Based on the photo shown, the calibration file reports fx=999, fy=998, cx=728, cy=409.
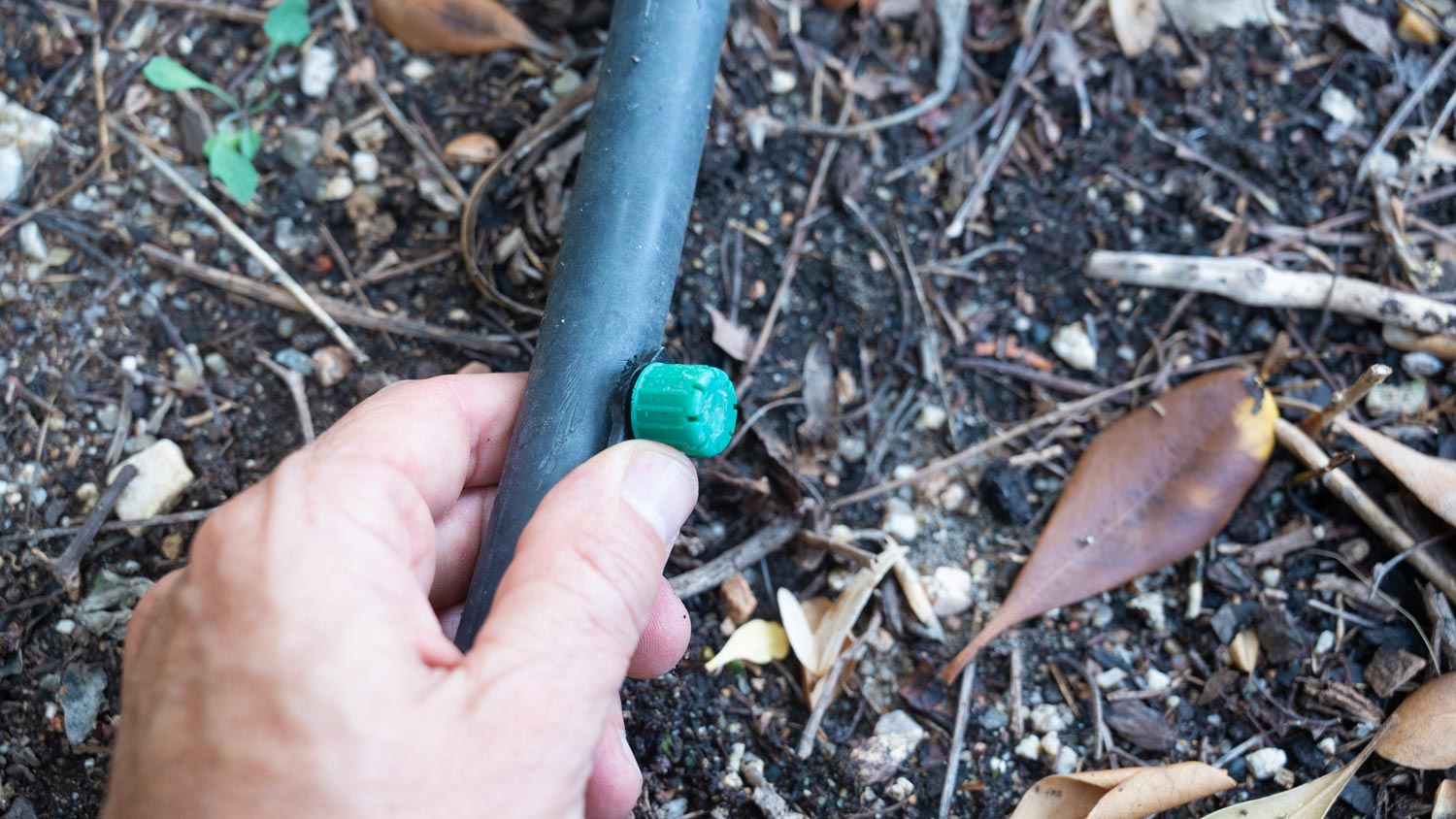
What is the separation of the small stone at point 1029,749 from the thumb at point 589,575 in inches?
33.5

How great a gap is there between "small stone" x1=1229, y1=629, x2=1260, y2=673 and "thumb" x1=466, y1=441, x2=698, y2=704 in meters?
1.16

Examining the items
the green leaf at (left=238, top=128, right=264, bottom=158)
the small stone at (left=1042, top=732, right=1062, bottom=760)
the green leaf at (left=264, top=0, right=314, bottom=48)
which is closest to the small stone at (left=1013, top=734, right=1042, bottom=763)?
the small stone at (left=1042, top=732, right=1062, bottom=760)

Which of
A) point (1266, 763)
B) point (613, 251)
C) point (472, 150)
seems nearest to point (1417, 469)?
point (1266, 763)

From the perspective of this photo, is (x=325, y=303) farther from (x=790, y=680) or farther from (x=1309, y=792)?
(x=1309, y=792)

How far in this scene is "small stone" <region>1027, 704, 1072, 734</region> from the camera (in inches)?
73.0

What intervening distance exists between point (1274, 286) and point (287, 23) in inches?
85.6

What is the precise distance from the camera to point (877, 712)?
73.5 inches

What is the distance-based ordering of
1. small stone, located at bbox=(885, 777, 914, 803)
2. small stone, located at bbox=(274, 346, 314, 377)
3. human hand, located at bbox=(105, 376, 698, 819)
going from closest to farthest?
human hand, located at bbox=(105, 376, 698, 819) < small stone, located at bbox=(885, 777, 914, 803) < small stone, located at bbox=(274, 346, 314, 377)

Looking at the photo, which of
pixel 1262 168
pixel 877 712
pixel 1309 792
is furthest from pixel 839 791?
pixel 1262 168

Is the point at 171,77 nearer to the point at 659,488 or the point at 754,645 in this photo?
the point at 659,488

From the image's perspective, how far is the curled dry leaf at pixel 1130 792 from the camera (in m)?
1.69

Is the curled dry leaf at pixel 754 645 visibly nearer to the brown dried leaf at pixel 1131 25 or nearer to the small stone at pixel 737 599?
the small stone at pixel 737 599

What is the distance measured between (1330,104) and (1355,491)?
0.92m

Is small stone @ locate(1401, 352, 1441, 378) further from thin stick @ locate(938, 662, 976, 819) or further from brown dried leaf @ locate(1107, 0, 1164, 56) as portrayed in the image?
thin stick @ locate(938, 662, 976, 819)
